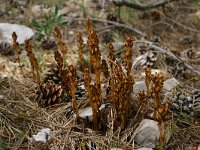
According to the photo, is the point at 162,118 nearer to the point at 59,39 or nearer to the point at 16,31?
the point at 59,39

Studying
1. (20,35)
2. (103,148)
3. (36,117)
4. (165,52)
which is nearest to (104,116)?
(103,148)

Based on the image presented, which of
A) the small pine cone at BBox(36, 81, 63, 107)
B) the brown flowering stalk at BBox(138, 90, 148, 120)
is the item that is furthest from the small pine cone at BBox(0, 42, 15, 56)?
the brown flowering stalk at BBox(138, 90, 148, 120)

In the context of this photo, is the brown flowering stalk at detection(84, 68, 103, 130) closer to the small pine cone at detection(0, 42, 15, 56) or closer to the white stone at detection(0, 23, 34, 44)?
the small pine cone at detection(0, 42, 15, 56)

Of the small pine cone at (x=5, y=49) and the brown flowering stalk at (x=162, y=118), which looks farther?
the small pine cone at (x=5, y=49)

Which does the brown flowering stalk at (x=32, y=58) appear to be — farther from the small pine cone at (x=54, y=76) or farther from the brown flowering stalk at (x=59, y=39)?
the brown flowering stalk at (x=59, y=39)

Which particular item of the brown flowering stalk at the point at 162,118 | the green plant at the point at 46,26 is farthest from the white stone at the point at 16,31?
the brown flowering stalk at the point at 162,118

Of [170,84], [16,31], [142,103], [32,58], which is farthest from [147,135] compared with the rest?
[16,31]

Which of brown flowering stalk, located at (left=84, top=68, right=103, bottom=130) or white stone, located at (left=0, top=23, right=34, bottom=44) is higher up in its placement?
white stone, located at (left=0, top=23, right=34, bottom=44)
